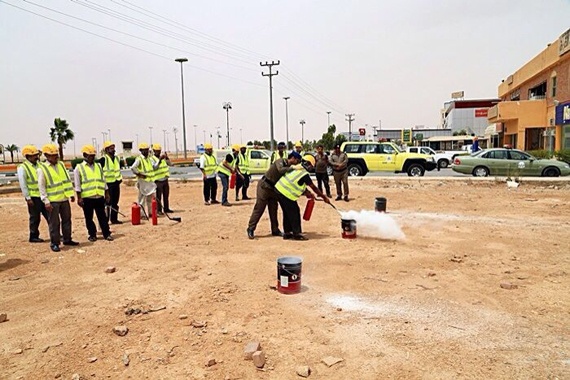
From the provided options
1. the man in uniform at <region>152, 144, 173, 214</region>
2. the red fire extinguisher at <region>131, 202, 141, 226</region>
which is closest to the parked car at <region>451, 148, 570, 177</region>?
the man in uniform at <region>152, 144, 173, 214</region>

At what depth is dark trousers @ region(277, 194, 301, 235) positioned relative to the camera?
7.91m

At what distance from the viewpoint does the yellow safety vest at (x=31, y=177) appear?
7.96 m

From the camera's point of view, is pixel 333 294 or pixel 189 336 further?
pixel 333 294

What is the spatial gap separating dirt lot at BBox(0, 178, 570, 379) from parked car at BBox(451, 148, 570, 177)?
36.5 feet

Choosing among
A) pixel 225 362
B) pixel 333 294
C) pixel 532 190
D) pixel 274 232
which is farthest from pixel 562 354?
pixel 532 190

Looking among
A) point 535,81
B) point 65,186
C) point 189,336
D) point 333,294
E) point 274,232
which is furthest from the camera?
point 535,81

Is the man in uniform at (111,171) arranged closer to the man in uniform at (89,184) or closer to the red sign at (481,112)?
the man in uniform at (89,184)

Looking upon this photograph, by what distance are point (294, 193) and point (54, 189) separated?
4.18m

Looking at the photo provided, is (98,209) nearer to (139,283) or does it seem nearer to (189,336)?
(139,283)

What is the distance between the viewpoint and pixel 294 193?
25.3 ft

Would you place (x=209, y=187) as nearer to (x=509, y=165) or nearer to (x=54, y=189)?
(x=54, y=189)

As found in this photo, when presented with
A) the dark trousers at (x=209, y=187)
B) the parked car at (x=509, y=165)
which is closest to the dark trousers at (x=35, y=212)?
the dark trousers at (x=209, y=187)

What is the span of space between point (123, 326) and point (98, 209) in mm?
4349

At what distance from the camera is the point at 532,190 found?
601 inches
